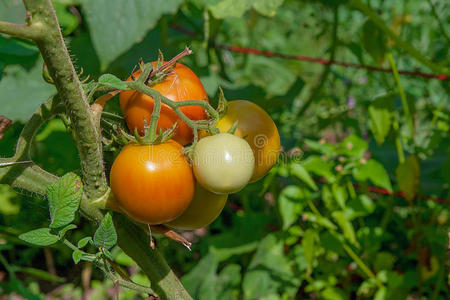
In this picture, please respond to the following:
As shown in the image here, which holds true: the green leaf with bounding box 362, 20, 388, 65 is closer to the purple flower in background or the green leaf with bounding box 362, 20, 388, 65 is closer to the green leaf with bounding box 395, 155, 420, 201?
the green leaf with bounding box 395, 155, 420, 201

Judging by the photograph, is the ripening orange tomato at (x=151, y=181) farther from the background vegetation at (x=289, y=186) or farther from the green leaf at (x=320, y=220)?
the green leaf at (x=320, y=220)

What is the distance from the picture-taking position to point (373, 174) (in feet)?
3.70

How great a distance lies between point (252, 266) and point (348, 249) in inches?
12.1

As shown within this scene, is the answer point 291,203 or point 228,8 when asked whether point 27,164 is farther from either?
point 291,203

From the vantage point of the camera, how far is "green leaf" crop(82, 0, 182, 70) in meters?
0.80

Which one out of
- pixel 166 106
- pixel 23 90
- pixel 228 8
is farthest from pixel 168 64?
pixel 23 90

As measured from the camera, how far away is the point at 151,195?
49cm

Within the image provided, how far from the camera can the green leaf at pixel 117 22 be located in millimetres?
795

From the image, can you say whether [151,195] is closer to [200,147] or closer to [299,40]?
[200,147]

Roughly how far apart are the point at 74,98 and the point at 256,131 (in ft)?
0.67

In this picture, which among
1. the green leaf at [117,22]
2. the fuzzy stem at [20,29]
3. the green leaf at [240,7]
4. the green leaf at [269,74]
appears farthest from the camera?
the green leaf at [269,74]

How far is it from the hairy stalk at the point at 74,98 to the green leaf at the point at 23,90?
607mm

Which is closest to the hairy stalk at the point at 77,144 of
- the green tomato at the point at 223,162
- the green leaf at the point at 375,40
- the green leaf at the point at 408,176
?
the green tomato at the point at 223,162

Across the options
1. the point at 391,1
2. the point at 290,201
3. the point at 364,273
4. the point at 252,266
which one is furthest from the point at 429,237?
the point at 391,1
